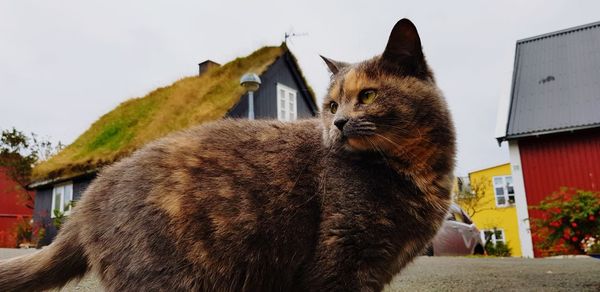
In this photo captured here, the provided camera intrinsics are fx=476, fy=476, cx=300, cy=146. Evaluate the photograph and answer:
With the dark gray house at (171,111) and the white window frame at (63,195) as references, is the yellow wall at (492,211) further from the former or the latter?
the white window frame at (63,195)

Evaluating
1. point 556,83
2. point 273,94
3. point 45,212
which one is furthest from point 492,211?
point 45,212

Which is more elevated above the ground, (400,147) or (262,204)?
(400,147)

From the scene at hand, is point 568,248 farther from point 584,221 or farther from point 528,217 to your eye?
point 528,217

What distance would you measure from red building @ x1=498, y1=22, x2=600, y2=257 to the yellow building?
404 inches

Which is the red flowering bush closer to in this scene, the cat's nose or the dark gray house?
the dark gray house

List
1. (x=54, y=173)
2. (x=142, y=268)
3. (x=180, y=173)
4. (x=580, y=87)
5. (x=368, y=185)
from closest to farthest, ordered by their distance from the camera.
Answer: (x=142, y=268), (x=180, y=173), (x=368, y=185), (x=580, y=87), (x=54, y=173)

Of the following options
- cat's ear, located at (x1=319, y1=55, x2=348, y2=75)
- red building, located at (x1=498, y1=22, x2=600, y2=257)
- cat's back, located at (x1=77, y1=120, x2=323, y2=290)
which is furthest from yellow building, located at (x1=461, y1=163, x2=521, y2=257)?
cat's back, located at (x1=77, y1=120, x2=323, y2=290)

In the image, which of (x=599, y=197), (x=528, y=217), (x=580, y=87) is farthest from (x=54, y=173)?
(x=580, y=87)

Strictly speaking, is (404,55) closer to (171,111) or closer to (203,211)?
(203,211)

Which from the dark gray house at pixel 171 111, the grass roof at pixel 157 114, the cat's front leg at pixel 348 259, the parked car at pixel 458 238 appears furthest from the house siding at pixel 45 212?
the cat's front leg at pixel 348 259

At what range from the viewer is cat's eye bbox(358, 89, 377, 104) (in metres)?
2.06

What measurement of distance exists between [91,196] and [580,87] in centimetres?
1462

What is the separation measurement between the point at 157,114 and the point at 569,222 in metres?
11.1

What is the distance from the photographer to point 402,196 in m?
1.92
